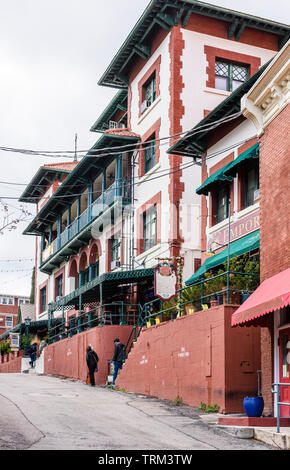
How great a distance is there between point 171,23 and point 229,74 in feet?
10.7

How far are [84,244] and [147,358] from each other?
15.8 m

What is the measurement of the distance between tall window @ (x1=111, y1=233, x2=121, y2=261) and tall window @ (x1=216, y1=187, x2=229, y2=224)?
8.68 meters

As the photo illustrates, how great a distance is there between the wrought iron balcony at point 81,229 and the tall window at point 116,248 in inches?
37.9

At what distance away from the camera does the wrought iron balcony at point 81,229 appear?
31828 mm

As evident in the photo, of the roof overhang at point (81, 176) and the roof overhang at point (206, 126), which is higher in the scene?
the roof overhang at point (81, 176)

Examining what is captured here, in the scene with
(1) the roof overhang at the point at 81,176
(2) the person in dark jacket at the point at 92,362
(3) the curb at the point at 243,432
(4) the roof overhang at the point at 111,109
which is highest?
(4) the roof overhang at the point at 111,109

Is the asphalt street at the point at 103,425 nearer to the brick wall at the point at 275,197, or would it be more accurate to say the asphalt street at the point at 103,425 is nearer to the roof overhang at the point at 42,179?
the brick wall at the point at 275,197

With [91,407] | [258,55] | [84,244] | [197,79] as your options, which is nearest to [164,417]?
[91,407]

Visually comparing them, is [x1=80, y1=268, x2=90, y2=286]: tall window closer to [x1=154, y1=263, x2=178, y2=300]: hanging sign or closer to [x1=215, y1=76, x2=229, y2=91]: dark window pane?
[x1=215, y1=76, x2=229, y2=91]: dark window pane

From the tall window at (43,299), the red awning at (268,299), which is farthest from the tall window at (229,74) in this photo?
the tall window at (43,299)

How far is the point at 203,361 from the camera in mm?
19047

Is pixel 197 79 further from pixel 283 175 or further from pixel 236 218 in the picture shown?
pixel 283 175

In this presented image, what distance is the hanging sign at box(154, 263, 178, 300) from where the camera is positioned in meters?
23.7

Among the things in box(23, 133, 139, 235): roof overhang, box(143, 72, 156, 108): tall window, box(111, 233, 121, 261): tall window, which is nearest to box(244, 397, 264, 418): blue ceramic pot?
box(23, 133, 139, 235): roof overhang
